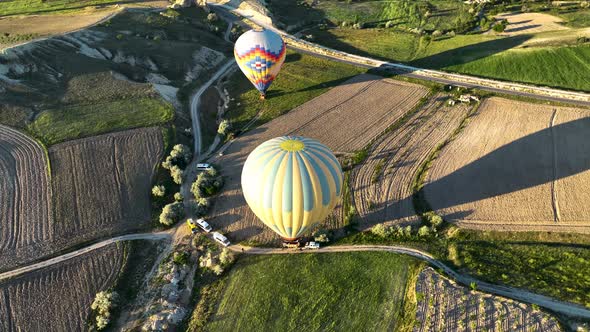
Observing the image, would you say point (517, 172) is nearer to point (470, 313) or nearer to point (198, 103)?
point (470, 313)

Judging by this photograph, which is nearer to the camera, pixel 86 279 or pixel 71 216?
pixel 86 279

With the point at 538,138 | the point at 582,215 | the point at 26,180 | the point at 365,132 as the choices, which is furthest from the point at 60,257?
the point at 538,138

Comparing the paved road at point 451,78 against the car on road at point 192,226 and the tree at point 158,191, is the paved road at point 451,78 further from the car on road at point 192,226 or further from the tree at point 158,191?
the car on road at point 192,226

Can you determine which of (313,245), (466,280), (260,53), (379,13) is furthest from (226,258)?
(379,13)

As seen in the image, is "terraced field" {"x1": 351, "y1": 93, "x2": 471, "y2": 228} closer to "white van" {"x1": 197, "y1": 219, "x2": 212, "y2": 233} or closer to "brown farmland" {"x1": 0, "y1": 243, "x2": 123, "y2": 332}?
"white van" {"x1": 197, "y1": 219, "x2": 212, "y2": 233}

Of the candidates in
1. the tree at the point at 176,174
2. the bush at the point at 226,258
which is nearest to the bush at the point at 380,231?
the bush at the point at 226,258

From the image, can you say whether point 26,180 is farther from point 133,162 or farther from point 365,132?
point 365,132
